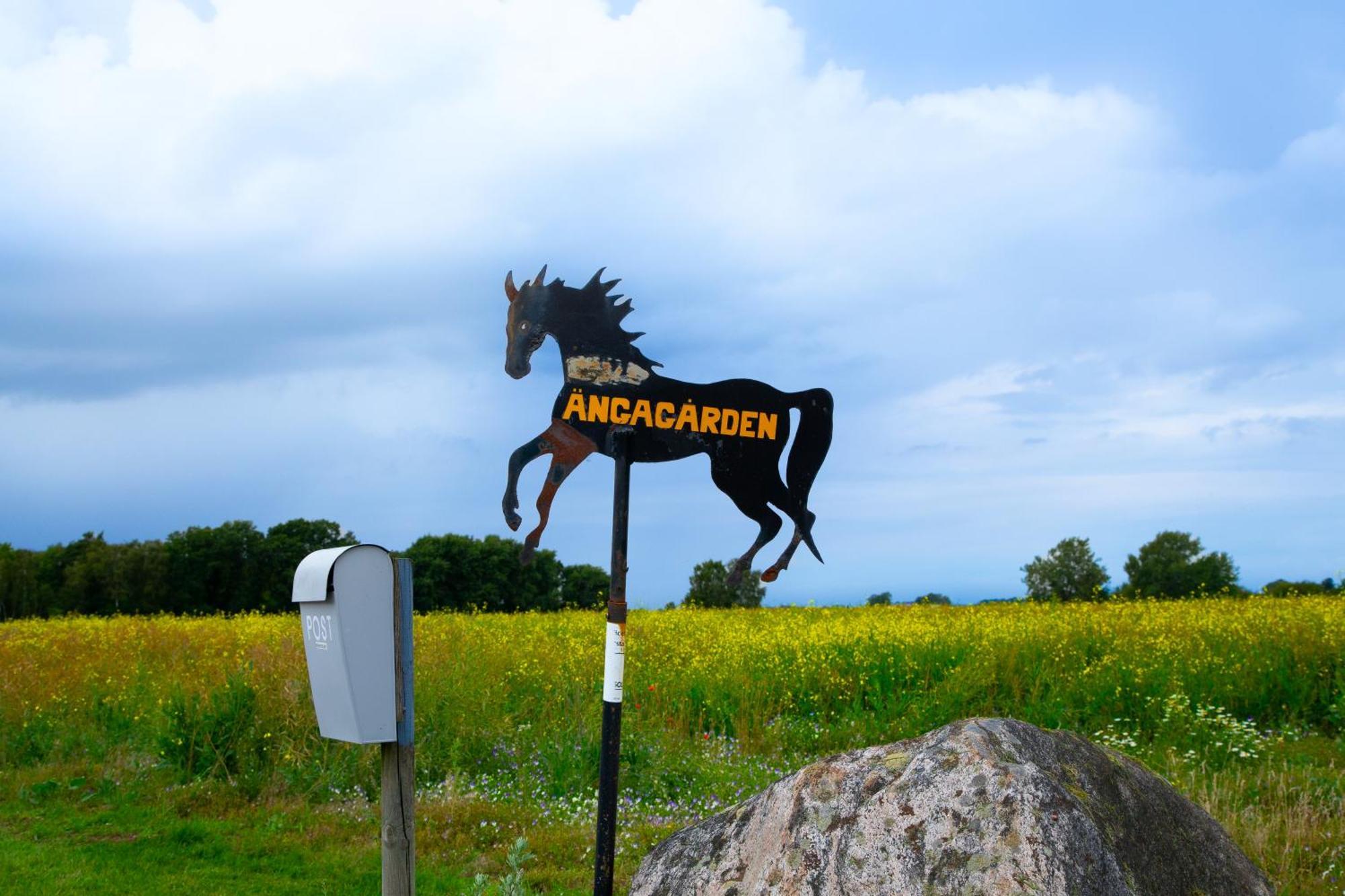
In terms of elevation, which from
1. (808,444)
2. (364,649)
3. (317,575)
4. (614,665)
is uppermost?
(808,444)

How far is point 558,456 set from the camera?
4.57m

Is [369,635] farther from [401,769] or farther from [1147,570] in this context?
[1147,570]

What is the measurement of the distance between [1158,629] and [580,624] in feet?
22.7

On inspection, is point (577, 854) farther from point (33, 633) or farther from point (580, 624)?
point (33, 633)

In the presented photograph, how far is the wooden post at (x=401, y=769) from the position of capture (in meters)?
3.80

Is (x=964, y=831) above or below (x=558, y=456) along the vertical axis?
below

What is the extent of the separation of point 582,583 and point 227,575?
7766 mm

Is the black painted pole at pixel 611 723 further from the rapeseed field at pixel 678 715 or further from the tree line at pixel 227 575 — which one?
the tree line at pixel 227 575

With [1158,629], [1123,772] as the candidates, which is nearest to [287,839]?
[1123,772]

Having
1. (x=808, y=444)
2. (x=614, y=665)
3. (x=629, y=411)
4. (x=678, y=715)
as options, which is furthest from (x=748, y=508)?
(x=678, y=715)

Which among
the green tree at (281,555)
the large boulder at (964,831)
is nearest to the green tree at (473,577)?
the green tree at (281,555)

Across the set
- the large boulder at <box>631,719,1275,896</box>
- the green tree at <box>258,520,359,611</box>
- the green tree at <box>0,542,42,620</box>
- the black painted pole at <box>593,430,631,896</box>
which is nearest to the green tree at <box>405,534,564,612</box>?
the green tree at <box>258,520,359,611</box>

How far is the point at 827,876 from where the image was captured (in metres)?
2.77

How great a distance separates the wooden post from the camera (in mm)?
3801
